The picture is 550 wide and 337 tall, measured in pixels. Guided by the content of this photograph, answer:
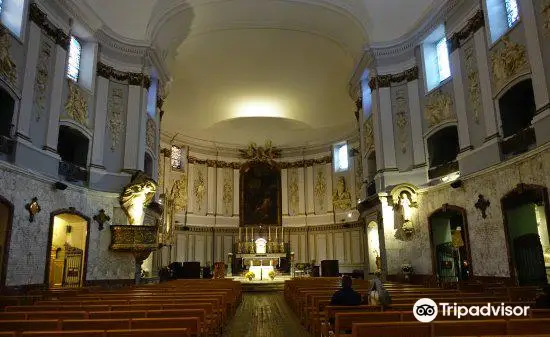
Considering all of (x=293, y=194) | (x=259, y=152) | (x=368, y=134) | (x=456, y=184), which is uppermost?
(x=259, y=152)

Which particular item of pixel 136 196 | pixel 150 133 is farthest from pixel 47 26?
pixel 150 133

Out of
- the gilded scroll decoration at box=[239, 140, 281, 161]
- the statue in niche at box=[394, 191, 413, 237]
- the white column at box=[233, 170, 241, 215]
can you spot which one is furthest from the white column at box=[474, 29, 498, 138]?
the white column at box=[233, 170, 241, 215]

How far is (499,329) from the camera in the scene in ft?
13.7

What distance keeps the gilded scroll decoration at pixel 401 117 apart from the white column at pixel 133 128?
1034cm

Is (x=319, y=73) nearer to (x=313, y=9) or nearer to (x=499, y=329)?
(x=313, y=9)

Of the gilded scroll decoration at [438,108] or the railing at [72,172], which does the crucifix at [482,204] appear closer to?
the gilded scroll decoration at [438,108]

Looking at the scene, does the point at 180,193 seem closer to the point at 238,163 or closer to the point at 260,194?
the point at 238,163

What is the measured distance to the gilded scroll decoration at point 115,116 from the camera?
645 inches

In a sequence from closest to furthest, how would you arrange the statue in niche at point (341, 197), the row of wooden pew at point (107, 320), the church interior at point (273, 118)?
the row of wooden pew at point (107, 320), the church interior at point (273, 118), the statue in niche at point (341, 197)

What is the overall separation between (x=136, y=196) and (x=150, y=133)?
13.1 feet

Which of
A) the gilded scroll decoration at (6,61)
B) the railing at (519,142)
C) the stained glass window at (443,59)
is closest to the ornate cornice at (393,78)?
the stained glass window at (443,59)

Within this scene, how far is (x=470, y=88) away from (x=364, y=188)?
7562 mm

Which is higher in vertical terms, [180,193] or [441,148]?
[180,193]

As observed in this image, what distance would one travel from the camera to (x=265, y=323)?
9.62 metres
